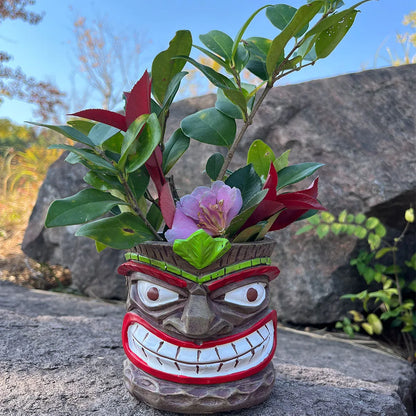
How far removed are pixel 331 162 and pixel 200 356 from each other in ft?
5.26

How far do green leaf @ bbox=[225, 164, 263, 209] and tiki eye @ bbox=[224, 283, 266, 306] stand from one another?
218 mm

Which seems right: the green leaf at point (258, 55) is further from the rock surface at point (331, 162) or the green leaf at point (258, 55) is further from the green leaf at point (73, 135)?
the rock surface at point (331, 162)

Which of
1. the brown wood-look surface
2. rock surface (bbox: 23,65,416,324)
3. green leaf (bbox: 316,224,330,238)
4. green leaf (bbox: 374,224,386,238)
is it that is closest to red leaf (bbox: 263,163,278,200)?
the brown wood-look surface

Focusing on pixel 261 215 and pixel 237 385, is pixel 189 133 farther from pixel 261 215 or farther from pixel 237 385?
pixel 237 385

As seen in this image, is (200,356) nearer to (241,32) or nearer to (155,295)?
(155,295)

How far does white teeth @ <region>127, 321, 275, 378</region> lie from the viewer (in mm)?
1005

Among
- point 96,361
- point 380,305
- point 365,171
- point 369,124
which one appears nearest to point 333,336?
point 380,305

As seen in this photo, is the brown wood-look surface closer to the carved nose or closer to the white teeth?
the carved nose

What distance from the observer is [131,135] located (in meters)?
0.96

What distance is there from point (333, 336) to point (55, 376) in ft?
5.07

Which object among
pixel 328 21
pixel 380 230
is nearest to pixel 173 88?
pixel 328 21

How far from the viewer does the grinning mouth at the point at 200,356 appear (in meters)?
1.00

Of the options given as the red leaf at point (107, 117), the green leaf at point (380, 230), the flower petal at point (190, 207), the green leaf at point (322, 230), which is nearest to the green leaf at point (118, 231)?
the flower petal at point (190, 207)

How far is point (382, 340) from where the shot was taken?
7.79 feet
